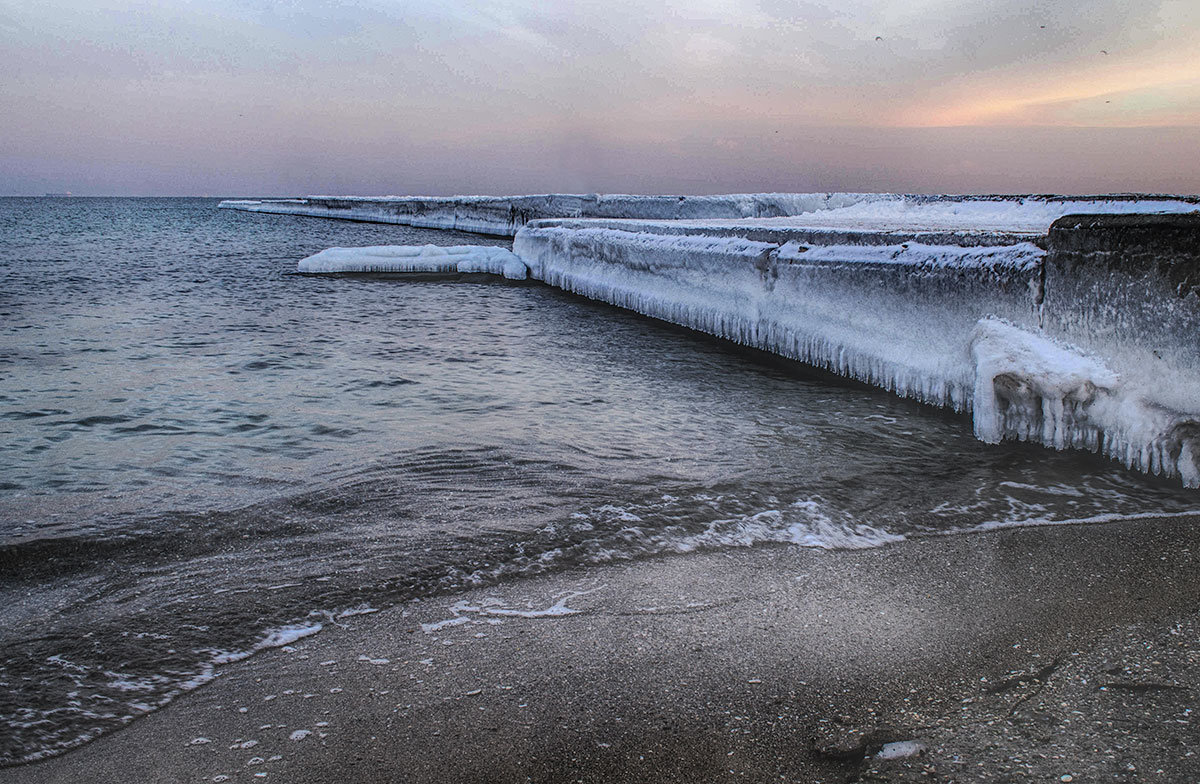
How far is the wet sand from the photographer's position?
1.50 m

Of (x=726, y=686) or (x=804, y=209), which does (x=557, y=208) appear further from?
(x=726, y=686)

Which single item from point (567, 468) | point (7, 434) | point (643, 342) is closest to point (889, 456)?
point (567, 468)

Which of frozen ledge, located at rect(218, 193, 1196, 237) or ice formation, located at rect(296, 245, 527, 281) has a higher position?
frozen ledge, located at rect(218, 193, 1196, 237)

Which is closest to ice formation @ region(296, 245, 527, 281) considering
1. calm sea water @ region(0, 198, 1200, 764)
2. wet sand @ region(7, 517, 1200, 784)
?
calm sea water @ region(0, 198, 1200, 764)

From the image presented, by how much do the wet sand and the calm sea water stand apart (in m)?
0.21

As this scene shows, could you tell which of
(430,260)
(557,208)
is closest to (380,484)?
(430,260)

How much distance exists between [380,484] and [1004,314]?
2.75 meters

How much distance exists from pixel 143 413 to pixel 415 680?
3.38 metres

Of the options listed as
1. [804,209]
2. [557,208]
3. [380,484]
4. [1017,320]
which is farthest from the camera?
Result: [557,208]

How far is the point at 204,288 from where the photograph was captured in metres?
11.8

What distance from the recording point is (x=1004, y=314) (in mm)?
3631

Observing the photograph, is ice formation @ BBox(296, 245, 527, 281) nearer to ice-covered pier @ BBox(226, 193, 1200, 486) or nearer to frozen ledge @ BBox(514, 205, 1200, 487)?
ice-covered pier @ BBox(226, 193, 1200, 486)

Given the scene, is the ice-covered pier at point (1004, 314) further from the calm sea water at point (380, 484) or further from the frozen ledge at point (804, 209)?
the frozen ledge at point (804, 209)

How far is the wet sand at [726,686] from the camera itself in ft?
4.91
